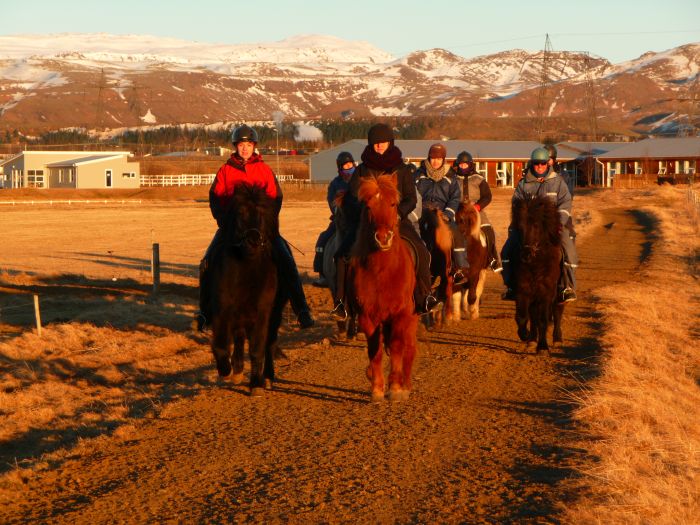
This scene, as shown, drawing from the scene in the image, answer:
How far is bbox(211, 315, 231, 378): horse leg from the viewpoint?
9656 mm

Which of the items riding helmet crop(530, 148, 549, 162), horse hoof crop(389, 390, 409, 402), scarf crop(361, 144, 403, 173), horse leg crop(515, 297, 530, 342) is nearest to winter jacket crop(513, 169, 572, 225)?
riding helmet crop(530, 148, 549, 162)

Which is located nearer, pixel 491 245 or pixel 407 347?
pixel 407 347

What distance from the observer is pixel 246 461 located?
7.49 metres

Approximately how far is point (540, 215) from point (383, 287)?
3590 mm

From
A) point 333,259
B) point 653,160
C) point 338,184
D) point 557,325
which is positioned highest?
point 653,160

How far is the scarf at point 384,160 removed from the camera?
10.0 metres

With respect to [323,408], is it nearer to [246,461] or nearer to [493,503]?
[246,461]

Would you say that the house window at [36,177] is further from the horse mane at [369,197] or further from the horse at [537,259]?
the horse mane at [369,197]

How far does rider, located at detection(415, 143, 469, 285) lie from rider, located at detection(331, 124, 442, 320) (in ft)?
13.8

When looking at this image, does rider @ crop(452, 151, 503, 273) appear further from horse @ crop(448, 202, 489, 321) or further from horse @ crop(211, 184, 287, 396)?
horse @ crop(211, 184, 287, 396)

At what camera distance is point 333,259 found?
1030 cm

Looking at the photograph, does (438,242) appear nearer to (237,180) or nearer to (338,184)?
(338,184)

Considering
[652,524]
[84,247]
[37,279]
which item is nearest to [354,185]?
[652,524]

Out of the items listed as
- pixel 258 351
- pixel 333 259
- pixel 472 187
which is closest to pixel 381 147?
pixel 333 259
